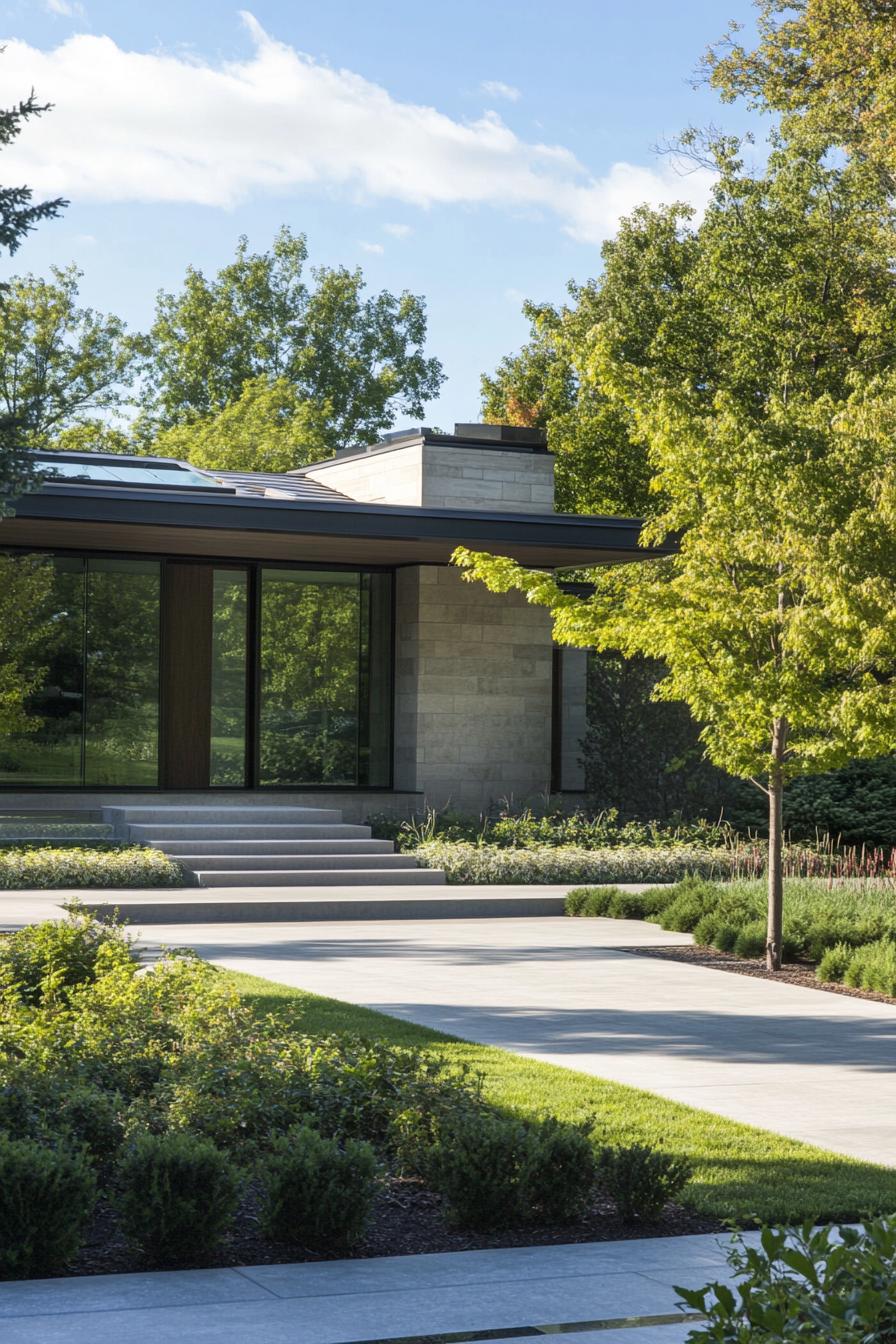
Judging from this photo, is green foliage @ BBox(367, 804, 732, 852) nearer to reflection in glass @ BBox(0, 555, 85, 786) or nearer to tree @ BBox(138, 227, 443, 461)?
reflection in glass @ BBox(0, 555, 85, 786)

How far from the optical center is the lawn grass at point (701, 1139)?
6543 millimetres

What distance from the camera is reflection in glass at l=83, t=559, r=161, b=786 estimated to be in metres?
23.4

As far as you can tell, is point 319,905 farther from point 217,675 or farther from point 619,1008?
point 217,675

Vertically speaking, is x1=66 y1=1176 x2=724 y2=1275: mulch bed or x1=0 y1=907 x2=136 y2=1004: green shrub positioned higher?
x1=0 y1=907 x2=136 y2=1004: green shrub

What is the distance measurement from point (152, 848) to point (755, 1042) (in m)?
10.5

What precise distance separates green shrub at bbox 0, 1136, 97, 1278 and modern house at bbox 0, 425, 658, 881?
16.6 meters

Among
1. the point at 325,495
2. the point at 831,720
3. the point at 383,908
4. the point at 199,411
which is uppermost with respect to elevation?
the point at 199,411

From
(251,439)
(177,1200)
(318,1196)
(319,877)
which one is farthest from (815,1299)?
(251,439)

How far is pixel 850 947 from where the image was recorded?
14250 millimetres

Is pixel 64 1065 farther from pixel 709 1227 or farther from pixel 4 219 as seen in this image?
pixel 4 219

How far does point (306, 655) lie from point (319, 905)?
819 centimetres

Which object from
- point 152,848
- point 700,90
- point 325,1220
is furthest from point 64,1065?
point 700,90

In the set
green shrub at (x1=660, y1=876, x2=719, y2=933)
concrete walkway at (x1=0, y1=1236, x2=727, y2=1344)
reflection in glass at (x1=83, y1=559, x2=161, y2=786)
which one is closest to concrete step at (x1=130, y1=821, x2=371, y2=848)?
reflection in glass at (x1=83, y1=559, x2=161, y2=786)

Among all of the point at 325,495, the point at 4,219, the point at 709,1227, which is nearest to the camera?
the point at 709,1227
